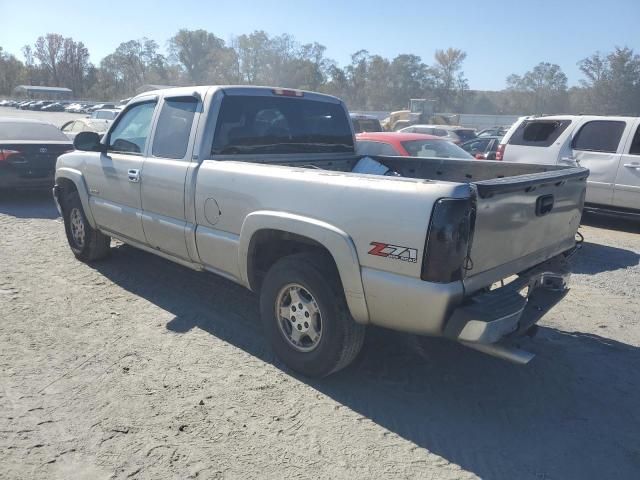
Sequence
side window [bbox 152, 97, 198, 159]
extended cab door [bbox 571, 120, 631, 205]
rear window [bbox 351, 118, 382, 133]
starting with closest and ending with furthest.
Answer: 1. side window [bbox 152, 97, 198, 159]
2. extended cab door [bbox 571, 120, 631, 205]
3. rear window [bbox 351, 118, 382, 133]

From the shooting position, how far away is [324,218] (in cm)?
332

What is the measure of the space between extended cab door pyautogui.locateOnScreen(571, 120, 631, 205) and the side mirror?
7.71 meters

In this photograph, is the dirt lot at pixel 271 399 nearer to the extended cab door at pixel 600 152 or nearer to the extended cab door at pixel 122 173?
the extended cab door at pixel 122 173

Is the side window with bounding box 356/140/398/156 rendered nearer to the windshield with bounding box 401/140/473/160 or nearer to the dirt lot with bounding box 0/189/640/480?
the windshield with bounding box 401/140/473/160

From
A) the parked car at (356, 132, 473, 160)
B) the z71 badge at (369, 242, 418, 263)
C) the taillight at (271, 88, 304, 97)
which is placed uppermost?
the taillight at (271, 88, 304, 97)

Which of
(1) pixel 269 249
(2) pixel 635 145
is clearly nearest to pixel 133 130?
(1) pixel 269 249

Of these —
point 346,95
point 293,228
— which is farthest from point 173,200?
point 346,95

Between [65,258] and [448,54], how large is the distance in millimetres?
103065

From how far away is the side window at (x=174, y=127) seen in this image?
4590mm

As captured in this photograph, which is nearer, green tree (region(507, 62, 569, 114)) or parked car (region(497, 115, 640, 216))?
parked car (region(497, 115, 640, 216))

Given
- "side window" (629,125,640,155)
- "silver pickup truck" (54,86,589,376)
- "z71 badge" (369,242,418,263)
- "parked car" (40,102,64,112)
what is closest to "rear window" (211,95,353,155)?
"silver pickup truck" (54,86,589,376)

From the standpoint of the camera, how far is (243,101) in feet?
15.2

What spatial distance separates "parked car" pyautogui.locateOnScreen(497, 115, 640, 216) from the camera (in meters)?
8.84

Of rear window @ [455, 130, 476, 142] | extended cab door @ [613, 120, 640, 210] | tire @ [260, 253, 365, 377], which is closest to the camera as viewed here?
tire @ [260, 253, 365, 377]
